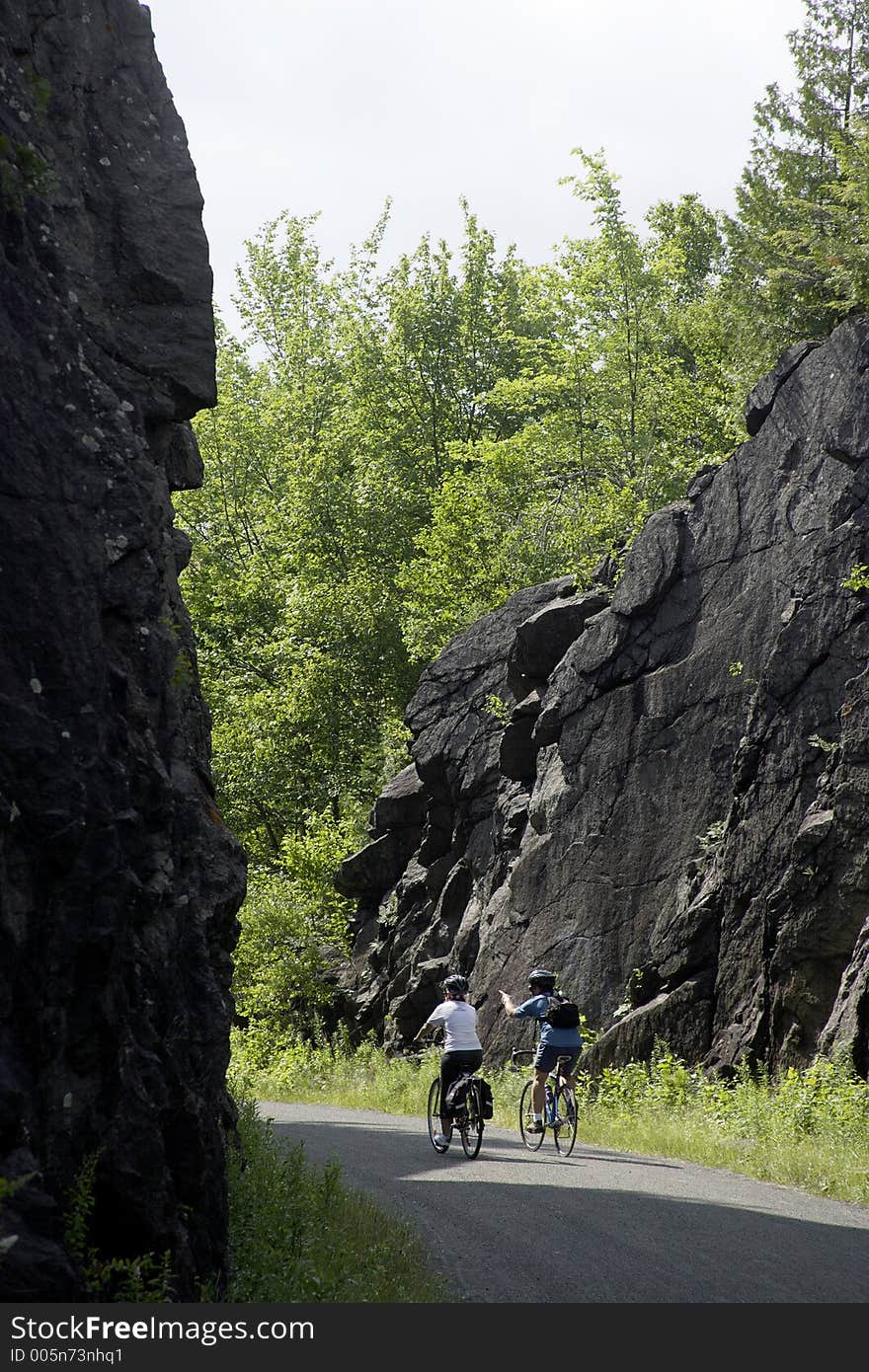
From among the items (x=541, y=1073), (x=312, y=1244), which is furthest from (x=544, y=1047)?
(x=312, y=1244)

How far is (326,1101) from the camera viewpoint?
24.8 metres

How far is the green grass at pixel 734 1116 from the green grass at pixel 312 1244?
4.70 metres

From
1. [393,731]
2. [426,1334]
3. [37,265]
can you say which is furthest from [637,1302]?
[393,731]

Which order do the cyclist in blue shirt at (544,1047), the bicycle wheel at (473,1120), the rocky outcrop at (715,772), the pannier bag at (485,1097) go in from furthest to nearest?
the rocky outcrop at (715,772)
the cyclist in blue shirt at (544,1047)
the pannier bag at (485,1097)
the bicycle wheel at (473,1120)

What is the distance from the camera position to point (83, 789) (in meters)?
6.63

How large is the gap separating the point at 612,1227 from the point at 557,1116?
4908 mm

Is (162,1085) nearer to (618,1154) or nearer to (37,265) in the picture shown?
(37,265)

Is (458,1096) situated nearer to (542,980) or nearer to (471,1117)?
(471,1117)

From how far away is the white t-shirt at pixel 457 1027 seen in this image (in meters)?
Result: 14.5

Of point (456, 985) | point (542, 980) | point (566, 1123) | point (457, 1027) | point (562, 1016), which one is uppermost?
point (542, 980)

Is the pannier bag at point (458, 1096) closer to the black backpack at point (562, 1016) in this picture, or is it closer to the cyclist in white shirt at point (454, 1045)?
the cyclist in white shirt at point (454, 1045)

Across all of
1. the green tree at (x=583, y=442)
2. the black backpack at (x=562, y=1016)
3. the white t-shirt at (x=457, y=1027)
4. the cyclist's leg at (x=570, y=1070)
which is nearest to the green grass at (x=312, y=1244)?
the white t-shirt at (x=457, y=1027)

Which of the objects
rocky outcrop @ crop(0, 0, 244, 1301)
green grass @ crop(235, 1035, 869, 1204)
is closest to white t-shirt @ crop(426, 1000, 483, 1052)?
green grass @ crop(235, 1035, 869, 1204)

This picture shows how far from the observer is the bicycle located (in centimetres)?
1439
